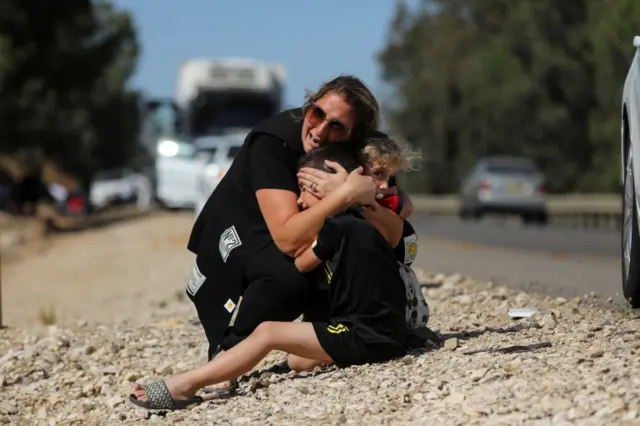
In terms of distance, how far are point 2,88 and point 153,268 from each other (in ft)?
91.5

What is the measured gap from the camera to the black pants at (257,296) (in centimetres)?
727

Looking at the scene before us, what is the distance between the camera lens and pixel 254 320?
7.36 meters

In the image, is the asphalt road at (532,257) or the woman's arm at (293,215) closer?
the woman's arm at (293,215)

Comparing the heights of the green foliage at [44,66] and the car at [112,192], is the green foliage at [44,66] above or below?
above

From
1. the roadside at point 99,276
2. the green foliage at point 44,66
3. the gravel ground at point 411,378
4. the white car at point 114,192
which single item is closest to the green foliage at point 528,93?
the roadside at point 99,276

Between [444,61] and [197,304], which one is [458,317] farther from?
[444,61]

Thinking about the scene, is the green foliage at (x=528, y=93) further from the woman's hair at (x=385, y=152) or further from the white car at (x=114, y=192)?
the woman's hair at (x=385, y=152)

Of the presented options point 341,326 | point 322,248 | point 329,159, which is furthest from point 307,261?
point 329,159

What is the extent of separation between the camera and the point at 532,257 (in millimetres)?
18156

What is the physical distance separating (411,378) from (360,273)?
60 centimetres

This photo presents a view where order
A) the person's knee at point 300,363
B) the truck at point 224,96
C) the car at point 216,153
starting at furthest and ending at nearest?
the truck at point 224,96 < the car at point 216,153 < the person's knee at point 300,363

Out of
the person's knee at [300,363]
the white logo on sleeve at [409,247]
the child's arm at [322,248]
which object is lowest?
the person's knee at [300,363]

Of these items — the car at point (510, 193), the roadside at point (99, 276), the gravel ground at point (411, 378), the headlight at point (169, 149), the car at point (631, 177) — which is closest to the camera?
the gravel ground at point (411, 378)

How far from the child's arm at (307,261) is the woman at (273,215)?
0.03m
